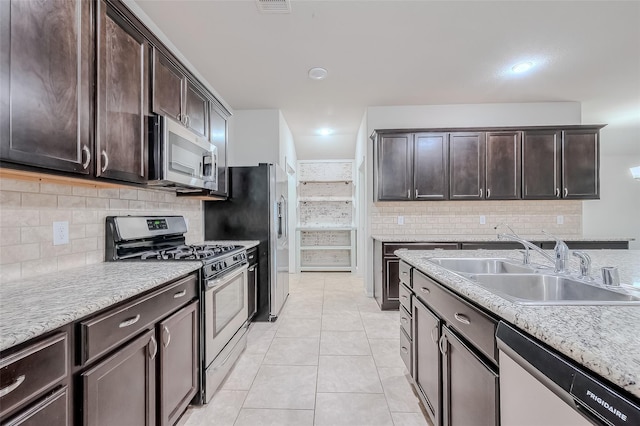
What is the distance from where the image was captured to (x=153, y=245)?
213 cm

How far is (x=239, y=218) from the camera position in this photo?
315 cm

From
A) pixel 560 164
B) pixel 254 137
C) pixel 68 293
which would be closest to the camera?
pixel 68 293

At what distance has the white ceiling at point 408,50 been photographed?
204 cm

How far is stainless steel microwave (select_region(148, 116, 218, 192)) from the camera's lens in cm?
173

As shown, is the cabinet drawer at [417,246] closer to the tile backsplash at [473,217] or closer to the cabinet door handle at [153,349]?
the tile backsplash at [473,217]

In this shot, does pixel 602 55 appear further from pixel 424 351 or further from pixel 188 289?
pixel 188 289

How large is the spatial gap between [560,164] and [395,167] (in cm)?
204

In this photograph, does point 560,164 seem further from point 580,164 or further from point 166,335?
point 166,335

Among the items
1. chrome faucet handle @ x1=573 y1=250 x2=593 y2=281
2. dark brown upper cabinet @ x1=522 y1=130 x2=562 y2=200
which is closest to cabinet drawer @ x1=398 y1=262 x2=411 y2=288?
chrome faucet handle @ x1=573 y1=250 x2=593 y2=281

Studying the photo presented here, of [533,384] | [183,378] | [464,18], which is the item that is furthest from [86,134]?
[464,18]

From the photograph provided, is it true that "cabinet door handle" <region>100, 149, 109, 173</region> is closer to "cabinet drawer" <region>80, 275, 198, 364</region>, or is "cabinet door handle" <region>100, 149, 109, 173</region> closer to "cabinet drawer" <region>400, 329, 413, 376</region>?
"cabinet drawer" <region>80, 275, 198, 364</region>

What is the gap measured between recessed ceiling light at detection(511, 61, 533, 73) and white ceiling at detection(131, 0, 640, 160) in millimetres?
65

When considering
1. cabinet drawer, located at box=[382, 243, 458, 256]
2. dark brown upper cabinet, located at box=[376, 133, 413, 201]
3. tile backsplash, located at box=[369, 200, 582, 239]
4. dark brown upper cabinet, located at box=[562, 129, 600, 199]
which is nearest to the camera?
cabinet drawer, located at box=[382, 243, 458, 256]

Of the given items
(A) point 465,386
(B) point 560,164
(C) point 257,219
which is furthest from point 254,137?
(B) point 560,164
